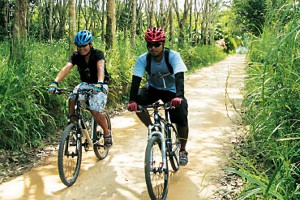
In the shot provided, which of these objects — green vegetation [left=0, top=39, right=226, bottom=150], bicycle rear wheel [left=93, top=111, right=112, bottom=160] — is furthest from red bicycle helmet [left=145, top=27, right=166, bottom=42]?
green vegetation [left=0, top=39, right=226, bottom=150]

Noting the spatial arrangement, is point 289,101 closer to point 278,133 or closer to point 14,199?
point 278,133

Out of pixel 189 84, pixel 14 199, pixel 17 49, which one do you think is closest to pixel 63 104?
pixel 17 49

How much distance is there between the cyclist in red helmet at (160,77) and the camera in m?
4.06

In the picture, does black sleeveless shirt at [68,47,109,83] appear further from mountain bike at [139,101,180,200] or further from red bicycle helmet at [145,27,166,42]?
mountain bike at [139,101,180,200]

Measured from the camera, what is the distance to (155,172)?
3717 mm

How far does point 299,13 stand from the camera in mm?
3402

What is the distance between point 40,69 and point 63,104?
73cm

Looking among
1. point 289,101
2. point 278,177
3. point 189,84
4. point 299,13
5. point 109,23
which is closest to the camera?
point 278,177

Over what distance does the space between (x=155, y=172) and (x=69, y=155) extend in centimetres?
126

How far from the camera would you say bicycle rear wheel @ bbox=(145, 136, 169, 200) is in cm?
359

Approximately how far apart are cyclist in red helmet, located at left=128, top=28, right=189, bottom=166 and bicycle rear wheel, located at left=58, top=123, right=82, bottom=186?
2.83 ft

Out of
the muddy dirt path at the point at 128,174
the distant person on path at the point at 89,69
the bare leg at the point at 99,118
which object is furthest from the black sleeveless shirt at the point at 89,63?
the muddy dirt path at the point at 128,174

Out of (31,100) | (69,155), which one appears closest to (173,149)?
(69,155)

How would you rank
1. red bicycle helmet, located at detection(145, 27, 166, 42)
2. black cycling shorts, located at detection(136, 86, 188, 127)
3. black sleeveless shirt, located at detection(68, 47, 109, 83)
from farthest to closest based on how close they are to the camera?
black sleeveless shirt, located at detection(68, 47, 109, 83), black cycling shorts, located at detection(136, 86, 188, 127), red bicycle helmet, located at detection(145, 27, 166, 42)
